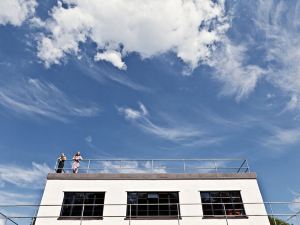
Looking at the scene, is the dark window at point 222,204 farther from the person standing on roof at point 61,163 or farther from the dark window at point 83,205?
the person standing on roof at point 61,163

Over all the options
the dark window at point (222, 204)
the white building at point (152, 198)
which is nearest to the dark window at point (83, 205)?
the white building at point (152, 198)

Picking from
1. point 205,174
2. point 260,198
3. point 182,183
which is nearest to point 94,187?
point 182,183

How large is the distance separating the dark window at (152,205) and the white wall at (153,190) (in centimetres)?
26

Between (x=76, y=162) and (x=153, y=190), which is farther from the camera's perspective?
(x=76, y=162)

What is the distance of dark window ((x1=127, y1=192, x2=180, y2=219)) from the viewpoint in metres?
14.4

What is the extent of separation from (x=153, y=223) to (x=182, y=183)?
2884 mm

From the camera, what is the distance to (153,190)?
50.1ft

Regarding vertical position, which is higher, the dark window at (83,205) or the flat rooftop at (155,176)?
the flat rooftop at (155,176)

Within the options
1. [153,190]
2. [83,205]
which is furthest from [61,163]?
[153,190]

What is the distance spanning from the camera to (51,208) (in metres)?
14.2

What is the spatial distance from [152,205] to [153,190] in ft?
2.71

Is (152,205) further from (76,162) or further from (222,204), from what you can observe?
(76,162)

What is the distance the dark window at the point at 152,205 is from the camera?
47.3 ft

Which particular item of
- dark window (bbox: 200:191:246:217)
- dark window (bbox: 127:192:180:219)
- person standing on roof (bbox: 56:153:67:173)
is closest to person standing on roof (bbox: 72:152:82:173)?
person standing on roof (bbox: 56:153:67:173)
